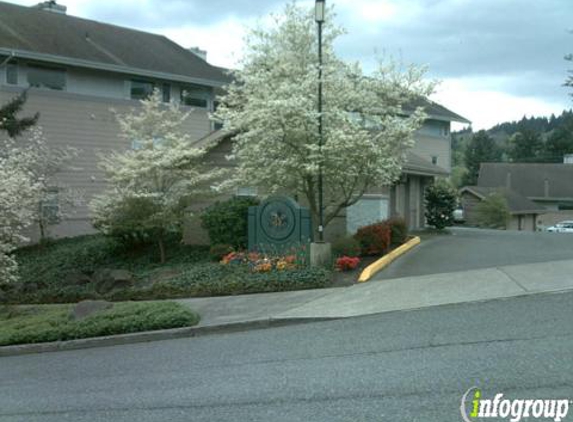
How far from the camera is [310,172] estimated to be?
14.6 m

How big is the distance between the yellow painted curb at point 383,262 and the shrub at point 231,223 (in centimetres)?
371

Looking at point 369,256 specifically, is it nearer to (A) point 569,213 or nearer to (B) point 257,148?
(B) point 257,148

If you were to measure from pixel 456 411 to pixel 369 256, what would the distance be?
10.6m

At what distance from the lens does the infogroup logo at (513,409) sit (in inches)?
209

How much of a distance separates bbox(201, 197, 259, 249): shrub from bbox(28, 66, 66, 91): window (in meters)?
11.6

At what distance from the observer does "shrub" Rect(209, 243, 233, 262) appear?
1664 cm

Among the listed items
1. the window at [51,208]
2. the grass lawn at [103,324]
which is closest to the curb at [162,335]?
the grass lawn at [103,324]

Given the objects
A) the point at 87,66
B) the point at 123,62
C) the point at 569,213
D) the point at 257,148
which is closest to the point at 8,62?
the point at 87,66

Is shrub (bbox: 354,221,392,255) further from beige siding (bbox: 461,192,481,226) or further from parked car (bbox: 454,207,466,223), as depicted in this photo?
beige siding (bbox: 461,192,481,226)

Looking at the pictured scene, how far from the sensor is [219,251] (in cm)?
1669

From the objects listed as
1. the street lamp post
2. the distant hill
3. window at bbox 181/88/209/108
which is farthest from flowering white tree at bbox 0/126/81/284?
the distant hill

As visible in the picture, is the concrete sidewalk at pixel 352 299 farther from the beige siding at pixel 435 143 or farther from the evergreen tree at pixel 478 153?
the evergreen tree at pixel 478 153

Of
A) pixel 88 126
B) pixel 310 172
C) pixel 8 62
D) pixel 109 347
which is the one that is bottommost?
pixel 109 347

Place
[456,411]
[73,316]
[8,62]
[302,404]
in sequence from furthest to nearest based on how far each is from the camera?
[8,62]
[73,316]
[302,404]
[456,411]
